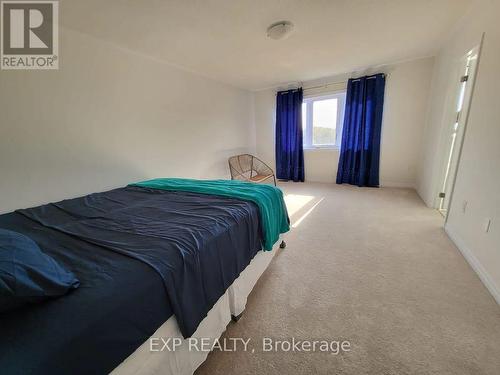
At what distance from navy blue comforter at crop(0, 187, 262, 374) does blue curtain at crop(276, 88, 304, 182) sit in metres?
3.32

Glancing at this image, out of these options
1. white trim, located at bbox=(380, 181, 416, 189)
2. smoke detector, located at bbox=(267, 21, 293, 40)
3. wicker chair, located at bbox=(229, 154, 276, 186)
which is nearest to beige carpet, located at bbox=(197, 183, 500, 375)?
white trim, located at bbox=(380, 181, 416, 189)

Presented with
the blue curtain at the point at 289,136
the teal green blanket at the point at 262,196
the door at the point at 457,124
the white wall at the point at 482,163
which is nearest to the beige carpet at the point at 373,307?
the white wall at the point at 482,163

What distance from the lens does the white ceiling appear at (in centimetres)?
174

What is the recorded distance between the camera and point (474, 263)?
1667mm

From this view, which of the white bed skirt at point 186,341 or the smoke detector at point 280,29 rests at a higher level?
the smoke detector at point 280,29

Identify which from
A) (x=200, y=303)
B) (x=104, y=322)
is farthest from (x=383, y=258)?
(x=104, y=322)

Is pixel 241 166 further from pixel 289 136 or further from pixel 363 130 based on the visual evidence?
pixel 363 130

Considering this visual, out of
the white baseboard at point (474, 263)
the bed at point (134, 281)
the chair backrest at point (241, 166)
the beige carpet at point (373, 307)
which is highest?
the chair backrest at point (241, 166)

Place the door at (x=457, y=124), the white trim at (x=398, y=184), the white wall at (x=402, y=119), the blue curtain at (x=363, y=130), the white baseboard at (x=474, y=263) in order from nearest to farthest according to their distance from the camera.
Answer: the white baseboard at (x=474, y=263) → the door at (x=457, y=124) → the white wall at (x=402, y=119) → the blue curtain at (x=363, y=130) → the white trim at (x=398, y=184)

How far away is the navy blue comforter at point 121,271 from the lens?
0.60 meters

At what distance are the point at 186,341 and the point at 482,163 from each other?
2.45m

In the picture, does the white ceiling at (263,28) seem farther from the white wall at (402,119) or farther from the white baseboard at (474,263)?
the white baseboard at (474,263)

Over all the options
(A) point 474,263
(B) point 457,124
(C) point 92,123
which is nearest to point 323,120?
(B) point 457,124

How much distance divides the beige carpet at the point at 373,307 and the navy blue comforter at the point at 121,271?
15.1 inches
